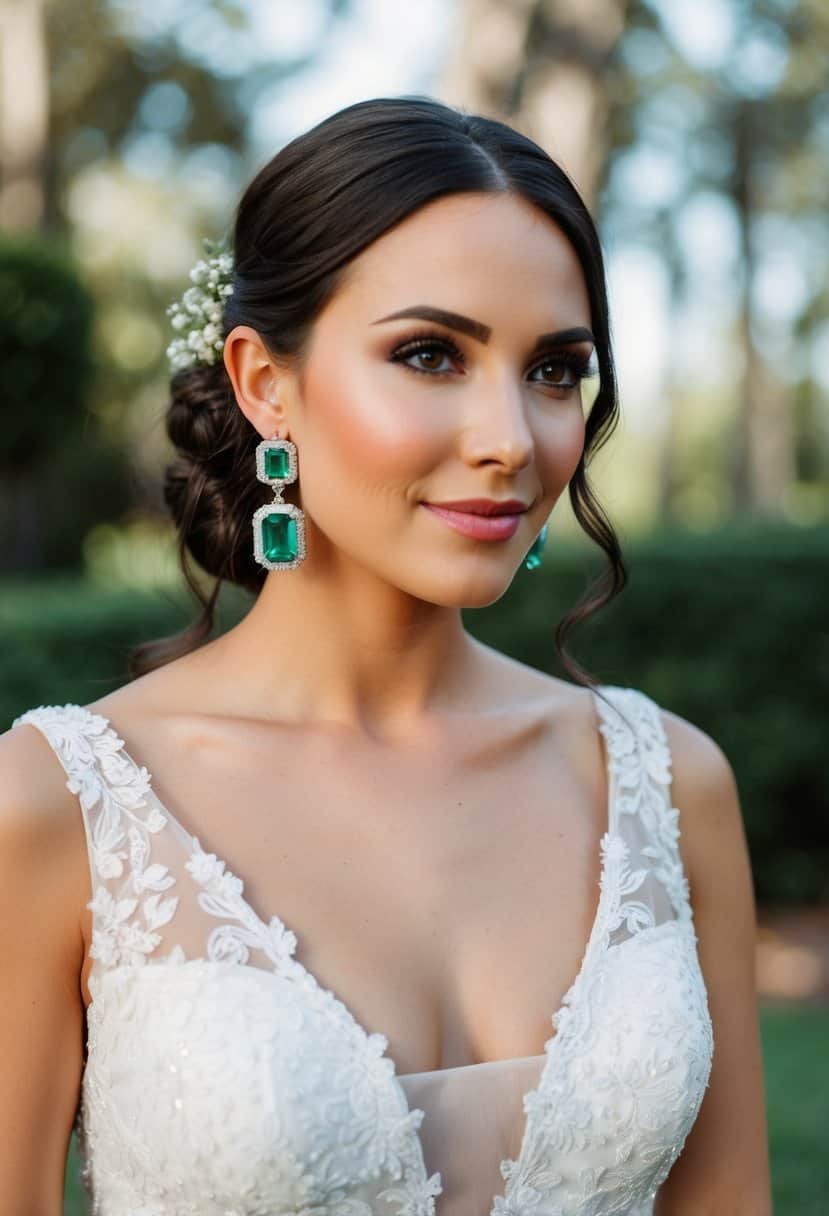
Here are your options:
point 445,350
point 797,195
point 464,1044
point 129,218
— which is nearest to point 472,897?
point 464,1044

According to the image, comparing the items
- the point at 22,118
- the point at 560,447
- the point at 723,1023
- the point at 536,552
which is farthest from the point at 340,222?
the point at 22,118

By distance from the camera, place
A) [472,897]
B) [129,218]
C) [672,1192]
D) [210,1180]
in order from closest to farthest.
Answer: [210,1180] → [472,897] → [672,1192] → [129,218]

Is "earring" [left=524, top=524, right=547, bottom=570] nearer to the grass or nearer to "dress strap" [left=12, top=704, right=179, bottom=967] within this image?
"dress strap" [left=12, top=704, right=179, bottom=967]

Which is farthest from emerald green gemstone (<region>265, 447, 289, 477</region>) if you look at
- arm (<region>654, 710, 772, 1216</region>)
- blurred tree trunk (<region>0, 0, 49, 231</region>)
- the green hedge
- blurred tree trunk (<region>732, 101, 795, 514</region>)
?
blurred tree trunk (<region>732, 101, 795, 514</region>)

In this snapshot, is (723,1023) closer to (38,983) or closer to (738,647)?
(38,983)

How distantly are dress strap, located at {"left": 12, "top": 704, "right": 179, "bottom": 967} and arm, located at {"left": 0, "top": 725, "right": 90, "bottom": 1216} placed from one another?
0.09 ft

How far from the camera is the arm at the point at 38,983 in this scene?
2.11 meters

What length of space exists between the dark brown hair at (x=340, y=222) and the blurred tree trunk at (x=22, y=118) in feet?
46.7

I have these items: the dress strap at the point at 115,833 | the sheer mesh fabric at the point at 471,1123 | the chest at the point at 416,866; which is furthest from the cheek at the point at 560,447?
the sheer mesh fabric at the point at 471,1123

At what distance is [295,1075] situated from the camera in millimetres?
2078

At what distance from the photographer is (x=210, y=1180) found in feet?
6.80

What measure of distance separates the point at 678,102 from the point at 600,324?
2553 cm

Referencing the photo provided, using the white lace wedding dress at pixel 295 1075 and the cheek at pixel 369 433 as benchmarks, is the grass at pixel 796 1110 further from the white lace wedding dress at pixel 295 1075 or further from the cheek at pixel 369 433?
the cheek at pixel 369 433

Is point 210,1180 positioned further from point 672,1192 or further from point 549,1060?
point 672,1192
